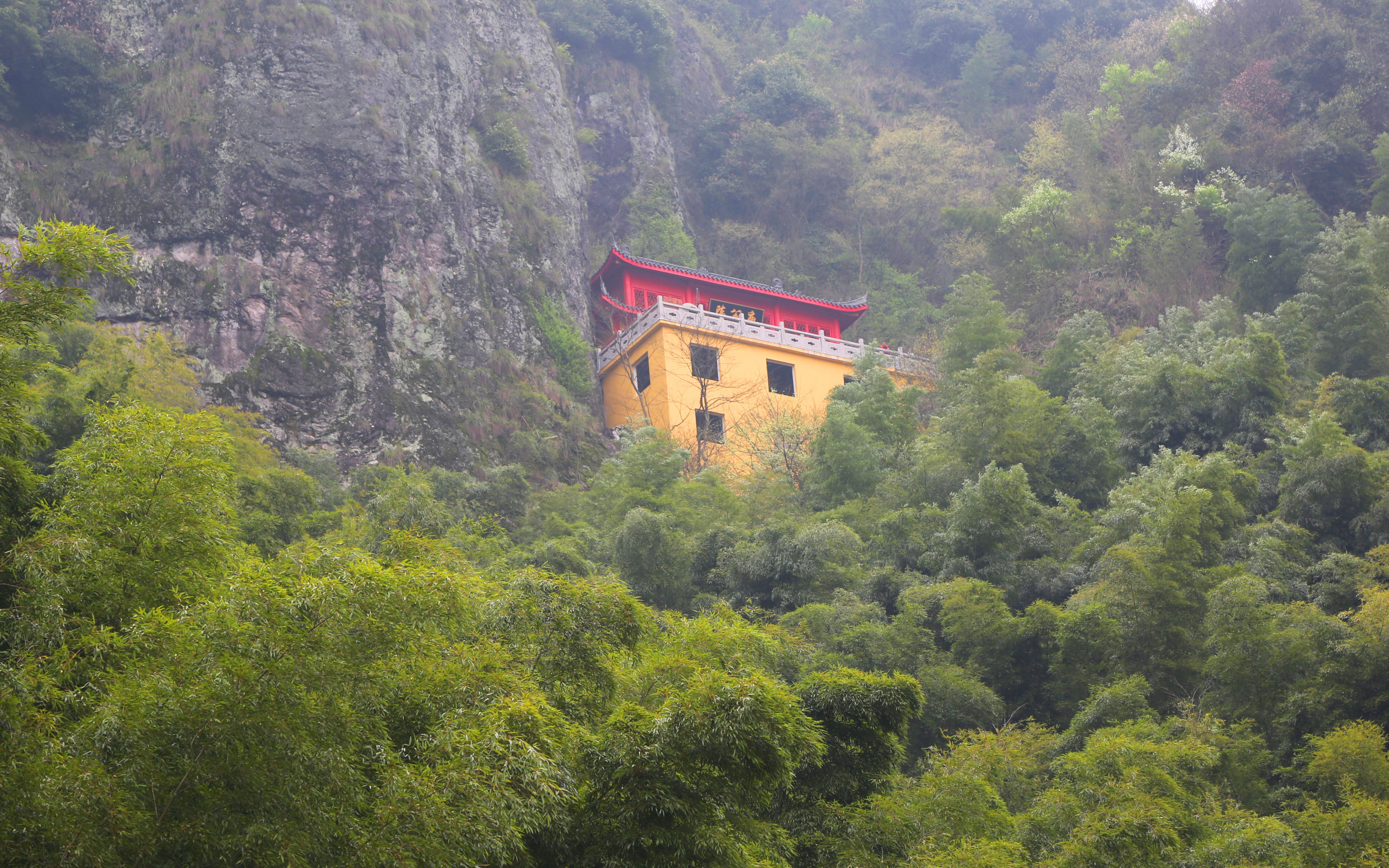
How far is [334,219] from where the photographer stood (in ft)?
74.0

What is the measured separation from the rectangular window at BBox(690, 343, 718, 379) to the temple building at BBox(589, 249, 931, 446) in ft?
0.07

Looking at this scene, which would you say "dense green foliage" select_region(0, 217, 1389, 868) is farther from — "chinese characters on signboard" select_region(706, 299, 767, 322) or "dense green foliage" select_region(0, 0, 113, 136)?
"chinese characters on signboard" select_region(706, 299, 767, 322)

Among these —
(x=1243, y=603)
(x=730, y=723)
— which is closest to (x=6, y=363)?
(x=730, y=723)

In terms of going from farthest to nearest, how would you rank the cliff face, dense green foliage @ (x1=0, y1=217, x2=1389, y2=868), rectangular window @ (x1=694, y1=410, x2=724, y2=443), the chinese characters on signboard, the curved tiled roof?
the chinese characters on signboard, the curved tiled roof, rectangular window @ (x1=694, y1=410, x2=724, y2=443), the cliff face, dense green foliage @ (x1=0, y1=217, x2=1389, y2=868)

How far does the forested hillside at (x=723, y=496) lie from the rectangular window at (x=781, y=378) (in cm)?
265

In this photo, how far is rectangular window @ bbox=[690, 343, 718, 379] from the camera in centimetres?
2558

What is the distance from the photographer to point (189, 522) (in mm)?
6820

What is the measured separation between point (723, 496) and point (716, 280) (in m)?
11.6

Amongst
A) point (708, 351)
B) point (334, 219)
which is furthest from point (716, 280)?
point (334, 219)

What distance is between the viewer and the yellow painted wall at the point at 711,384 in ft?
82.9

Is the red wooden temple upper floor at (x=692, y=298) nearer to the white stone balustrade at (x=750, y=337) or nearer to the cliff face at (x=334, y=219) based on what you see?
the white stone balustrade at (x=750, y=337)

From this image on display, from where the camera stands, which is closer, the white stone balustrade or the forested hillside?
the forested hillside

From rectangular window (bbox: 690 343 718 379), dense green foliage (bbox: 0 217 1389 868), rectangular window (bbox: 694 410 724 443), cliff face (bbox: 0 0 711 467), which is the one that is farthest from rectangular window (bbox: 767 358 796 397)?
dense green foliage (bbox: 0 217 1389 868)

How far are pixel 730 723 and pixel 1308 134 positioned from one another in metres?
27.9
